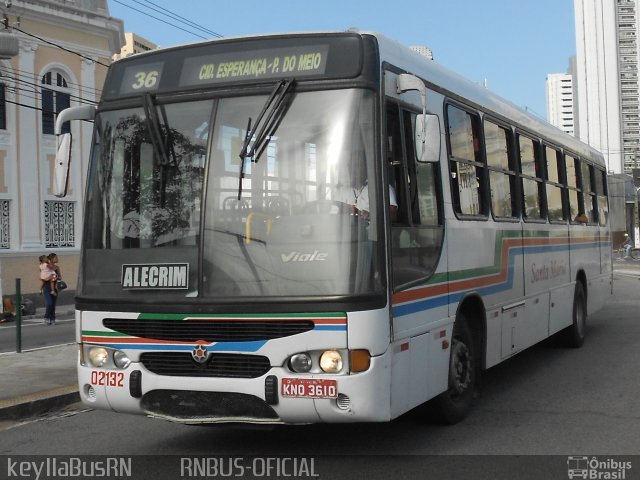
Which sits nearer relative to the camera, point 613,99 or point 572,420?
point 572,420

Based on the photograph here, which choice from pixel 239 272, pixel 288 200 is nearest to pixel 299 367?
pixel 239 272

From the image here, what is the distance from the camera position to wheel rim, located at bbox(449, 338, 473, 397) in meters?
6.87

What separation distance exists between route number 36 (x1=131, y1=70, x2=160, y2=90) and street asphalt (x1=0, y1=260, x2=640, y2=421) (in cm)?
366

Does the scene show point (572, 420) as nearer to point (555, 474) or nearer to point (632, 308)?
point (555, 474)

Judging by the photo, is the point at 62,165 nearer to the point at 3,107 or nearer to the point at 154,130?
the point at 154,130

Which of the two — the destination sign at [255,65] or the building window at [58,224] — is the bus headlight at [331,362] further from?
the building window at [58,224]

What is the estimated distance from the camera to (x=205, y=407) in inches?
218

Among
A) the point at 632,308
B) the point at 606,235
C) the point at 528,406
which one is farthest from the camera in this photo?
the point at 632,308

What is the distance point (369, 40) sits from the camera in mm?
5758

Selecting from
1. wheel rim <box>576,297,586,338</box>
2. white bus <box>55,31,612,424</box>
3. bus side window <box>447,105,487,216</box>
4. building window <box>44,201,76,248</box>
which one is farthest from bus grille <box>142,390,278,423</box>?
building window <box>44,201,76,248</box>

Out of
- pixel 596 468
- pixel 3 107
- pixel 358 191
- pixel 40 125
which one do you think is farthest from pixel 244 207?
pixel 40 125

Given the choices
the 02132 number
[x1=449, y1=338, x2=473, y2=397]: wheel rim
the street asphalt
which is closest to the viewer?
the 02132 number

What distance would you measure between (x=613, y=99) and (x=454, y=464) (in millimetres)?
130197

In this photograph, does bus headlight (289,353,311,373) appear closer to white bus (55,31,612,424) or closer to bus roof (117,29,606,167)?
white bus (55,31,612,424)
